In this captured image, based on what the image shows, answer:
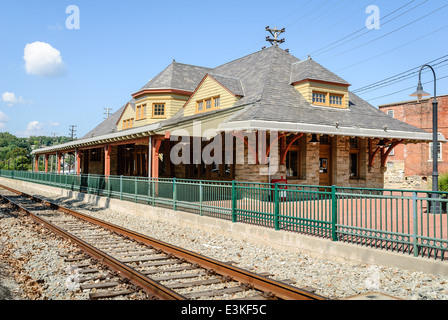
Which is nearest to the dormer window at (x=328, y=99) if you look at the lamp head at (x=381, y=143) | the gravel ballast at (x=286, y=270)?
the lamp head at (x=381, y=143)

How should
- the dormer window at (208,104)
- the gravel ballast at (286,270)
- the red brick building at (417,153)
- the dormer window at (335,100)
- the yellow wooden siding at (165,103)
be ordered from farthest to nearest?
the red brick building at (417,153) → the yellow wooden siding at (165,103) → the dormer window at (208,104) → the dormer window at (335,100) → the gravel ballast at (286,270)

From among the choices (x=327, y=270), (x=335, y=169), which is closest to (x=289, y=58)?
(x=335, y=169)

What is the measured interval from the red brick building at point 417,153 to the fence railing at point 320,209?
25.7 meters

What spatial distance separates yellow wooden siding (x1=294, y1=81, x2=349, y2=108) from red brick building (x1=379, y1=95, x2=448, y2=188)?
18.0 m

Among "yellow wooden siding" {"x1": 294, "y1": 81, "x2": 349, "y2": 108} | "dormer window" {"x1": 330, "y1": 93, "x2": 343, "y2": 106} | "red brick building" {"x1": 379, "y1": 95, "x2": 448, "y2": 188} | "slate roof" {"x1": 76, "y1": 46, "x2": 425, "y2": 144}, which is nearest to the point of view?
"slate roof" {"x1": 76, "y1": 46, "x2": 425, "y2": 144}

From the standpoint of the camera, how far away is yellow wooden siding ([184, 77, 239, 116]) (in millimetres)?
20562

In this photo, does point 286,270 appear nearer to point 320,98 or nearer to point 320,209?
point 320,209

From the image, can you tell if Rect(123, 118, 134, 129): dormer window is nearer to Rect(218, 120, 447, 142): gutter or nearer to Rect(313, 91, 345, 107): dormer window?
Rect(313, 91, 345, 107): dormer window

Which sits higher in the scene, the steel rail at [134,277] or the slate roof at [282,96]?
the slate roof at [282,96]

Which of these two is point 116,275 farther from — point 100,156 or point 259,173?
point 100,156

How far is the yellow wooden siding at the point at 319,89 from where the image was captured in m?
20.0

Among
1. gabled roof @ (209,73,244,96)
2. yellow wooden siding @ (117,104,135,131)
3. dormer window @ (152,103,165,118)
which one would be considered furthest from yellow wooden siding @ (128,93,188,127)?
gabled roof @ (209,73,244,96)

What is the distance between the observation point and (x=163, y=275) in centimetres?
682

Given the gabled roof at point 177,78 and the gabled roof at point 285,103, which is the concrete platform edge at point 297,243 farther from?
the gabled roof at point 177,78
